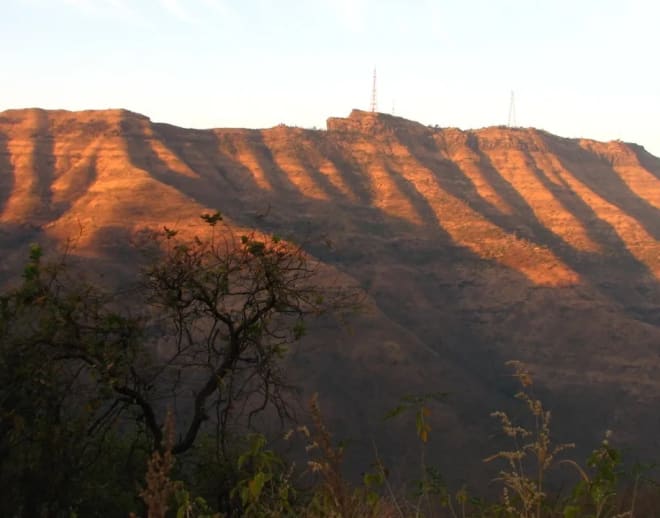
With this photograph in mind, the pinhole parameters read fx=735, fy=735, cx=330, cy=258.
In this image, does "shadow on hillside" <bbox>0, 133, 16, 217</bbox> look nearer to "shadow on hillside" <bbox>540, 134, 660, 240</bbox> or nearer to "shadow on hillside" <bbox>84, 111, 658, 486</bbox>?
"shadow on hillside" <bbox>84, 111, 658, 486</bbox>

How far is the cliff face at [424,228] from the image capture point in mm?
40594

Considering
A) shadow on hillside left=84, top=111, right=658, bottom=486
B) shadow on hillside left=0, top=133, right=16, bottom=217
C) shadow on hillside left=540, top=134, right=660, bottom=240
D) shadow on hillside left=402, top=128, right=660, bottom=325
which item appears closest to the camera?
shadow on hillside left=84, top=111, right=658, bottom=486

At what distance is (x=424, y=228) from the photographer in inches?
2275

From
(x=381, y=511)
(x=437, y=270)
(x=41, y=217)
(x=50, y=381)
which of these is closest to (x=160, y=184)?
(x=41, y=217)

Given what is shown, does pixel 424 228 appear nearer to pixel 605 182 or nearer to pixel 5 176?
pixel 605 182

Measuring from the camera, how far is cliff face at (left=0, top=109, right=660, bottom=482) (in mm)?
40594

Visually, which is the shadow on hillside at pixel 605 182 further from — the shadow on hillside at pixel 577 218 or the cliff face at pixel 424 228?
the cliff face at pixel 424 228

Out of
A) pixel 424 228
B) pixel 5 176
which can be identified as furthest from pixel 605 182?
pixel 5 176

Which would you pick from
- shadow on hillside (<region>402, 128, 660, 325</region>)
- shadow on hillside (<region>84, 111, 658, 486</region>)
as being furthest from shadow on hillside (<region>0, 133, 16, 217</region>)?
shadow on hillside (<region>402, 128, 660, 325</region>)

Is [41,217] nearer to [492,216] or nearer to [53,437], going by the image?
[492,216]

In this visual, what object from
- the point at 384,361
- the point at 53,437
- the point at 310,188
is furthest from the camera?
the point at 310,188

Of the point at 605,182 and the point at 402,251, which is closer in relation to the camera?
the point at 402,251

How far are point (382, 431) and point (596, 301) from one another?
71.1 feet

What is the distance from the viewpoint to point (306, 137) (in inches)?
2768
